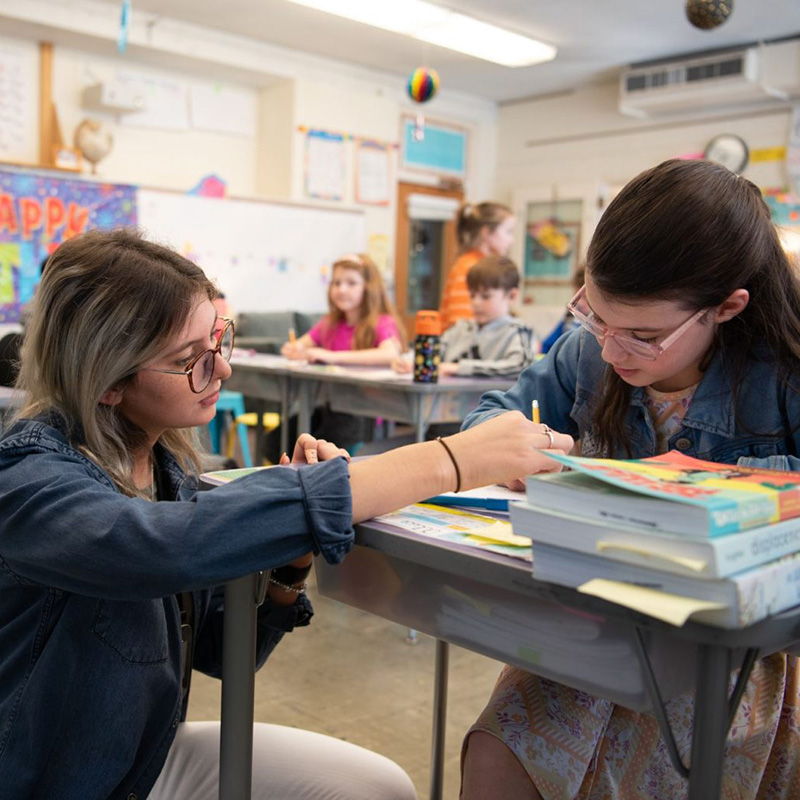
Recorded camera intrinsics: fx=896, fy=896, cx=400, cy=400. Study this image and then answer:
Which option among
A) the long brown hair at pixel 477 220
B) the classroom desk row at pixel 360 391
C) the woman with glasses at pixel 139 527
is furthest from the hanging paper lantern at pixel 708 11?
the woman with glasses at pixel 139 527

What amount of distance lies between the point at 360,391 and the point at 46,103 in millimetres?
3598

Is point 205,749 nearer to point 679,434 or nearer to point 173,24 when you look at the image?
point 679,434

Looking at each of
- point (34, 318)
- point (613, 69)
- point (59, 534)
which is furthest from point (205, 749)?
point (613, 69)

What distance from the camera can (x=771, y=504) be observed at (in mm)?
673

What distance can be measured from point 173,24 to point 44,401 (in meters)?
5.32

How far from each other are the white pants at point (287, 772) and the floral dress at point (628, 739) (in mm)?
192

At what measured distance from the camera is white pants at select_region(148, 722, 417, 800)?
1.08 meters

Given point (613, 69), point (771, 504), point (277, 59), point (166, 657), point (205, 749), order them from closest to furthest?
point (771, 504) < point (166, 657) < point (205, 749) < point (277, 59) < point (613, 69)

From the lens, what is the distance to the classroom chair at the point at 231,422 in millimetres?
4629

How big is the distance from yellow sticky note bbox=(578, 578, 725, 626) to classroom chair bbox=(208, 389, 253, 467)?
13.3ft

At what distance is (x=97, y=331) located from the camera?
3.15 ft

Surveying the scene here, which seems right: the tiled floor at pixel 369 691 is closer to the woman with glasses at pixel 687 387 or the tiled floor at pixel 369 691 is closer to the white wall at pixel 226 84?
the woman with glasses at pixel 687 387

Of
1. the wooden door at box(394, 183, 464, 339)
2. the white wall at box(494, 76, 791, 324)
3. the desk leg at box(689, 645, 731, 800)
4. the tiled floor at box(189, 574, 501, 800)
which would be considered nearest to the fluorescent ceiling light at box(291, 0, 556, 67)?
the white wall at box(494, 76, 791, 324)

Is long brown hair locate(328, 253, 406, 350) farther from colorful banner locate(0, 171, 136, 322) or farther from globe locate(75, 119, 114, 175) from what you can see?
globe locate(75, 119, 114, 175)
